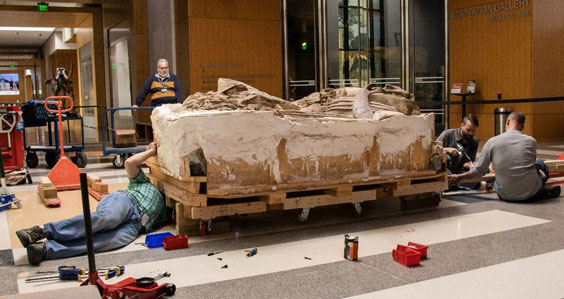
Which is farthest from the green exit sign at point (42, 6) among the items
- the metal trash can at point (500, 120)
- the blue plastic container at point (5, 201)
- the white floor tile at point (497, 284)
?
the white floor tile at point (497, 284)

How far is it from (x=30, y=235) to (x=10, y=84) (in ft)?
156

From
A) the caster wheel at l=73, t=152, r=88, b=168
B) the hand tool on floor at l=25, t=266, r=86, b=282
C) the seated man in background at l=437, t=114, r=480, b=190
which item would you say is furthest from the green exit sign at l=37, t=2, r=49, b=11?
the hand tool on floor at l=25, t=266, r=86, b=282

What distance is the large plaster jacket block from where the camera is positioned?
467 cm

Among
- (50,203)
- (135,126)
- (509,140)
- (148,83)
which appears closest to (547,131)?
(509,140)

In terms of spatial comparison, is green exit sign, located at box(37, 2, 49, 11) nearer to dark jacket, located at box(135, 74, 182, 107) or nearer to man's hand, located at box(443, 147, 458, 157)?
dark jacket, located at box(135, 74, 182, 107)

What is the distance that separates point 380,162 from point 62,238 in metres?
2.91

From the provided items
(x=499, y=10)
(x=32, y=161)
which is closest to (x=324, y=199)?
(x=32, y=161)

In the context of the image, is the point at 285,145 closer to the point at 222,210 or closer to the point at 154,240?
the point at 222,210

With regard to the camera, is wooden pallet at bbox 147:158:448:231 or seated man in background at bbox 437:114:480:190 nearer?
wooden pallet at bbox 147:158:448:231

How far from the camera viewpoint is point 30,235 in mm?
4309

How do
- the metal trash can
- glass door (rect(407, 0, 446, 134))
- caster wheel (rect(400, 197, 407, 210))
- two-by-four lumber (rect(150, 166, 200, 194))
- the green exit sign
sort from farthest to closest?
the green exit sign, glass door (rect(407, 0, 446, 134)), the metal trash can, caster wheel (rect(400, 197, 407, 210)), two-by-four lumber (rect(150, 166, 200, 194))

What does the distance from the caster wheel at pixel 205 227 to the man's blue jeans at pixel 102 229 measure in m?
0.55

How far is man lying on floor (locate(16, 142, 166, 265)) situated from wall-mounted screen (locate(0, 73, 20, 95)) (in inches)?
1832

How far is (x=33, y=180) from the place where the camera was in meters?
8.43
